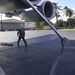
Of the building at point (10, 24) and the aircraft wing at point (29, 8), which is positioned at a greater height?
the aircraft wing at point (29, 8)

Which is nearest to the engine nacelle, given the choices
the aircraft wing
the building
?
the aircraft wing

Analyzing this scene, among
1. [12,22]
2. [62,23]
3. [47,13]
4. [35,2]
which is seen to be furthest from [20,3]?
[62,23]

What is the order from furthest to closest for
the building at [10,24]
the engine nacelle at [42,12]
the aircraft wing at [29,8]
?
the building at [10,24]
the engine nacelle at [42,12]
the aircraft wing at [29,8]

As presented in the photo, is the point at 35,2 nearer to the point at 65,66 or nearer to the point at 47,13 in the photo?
the point at 47,13

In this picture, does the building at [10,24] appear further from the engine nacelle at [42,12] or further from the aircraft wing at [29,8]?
the engine nacelle at [42,12]

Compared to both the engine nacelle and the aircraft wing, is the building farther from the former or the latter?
the engine nacelle

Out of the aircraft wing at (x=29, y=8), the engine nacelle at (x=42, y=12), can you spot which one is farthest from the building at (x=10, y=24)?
the engine nacelle at (x=42, y=12)

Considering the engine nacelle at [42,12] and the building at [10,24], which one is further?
the building at [10,24]

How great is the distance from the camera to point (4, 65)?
8562 millimetres

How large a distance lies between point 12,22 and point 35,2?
84.0 meters

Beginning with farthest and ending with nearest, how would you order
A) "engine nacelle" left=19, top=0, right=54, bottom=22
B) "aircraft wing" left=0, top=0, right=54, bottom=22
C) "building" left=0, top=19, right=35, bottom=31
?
"building" left=0, top=19, right=35, bottom=31 < "engine nacelle" left=19, top=0, right=54, bottom=22 < "aircraft wing" left=0, top=0, right=54, bottom=22

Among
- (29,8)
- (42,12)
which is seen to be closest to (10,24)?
(29,8)

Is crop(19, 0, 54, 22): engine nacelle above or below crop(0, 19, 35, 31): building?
above

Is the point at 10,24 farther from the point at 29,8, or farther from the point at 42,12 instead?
the point at 42,12
